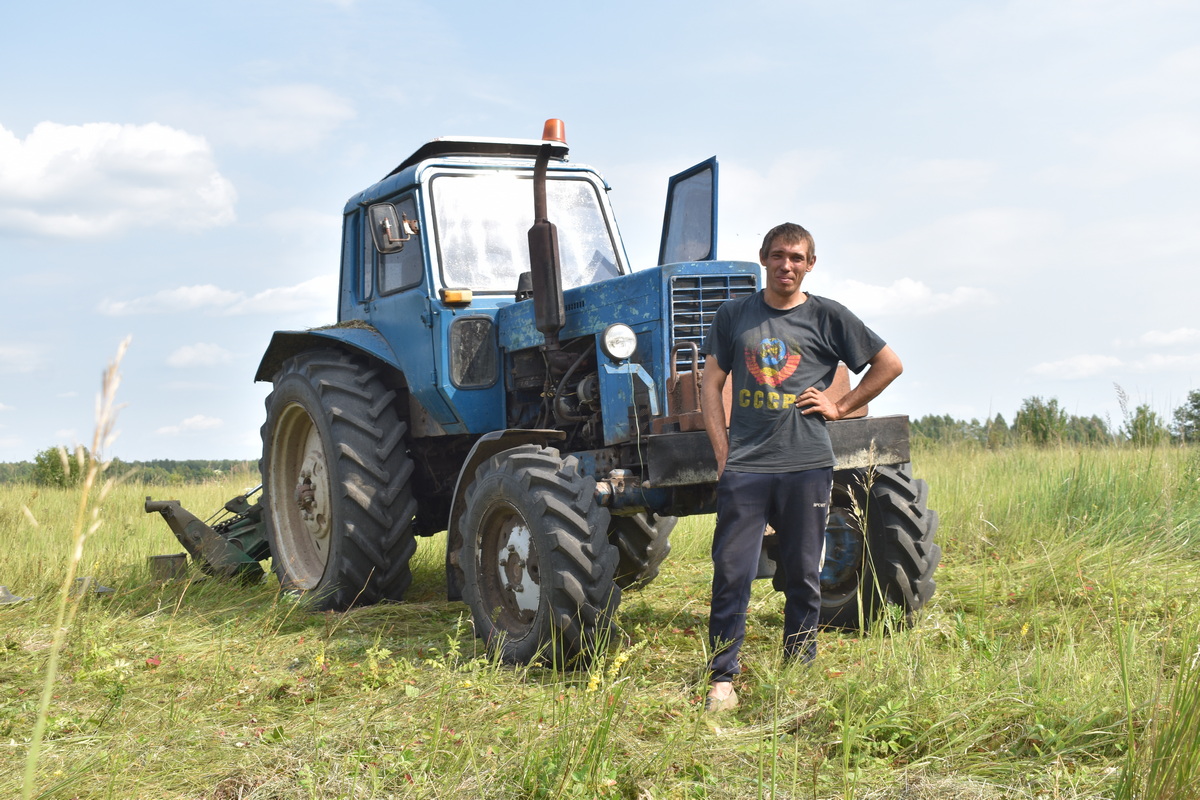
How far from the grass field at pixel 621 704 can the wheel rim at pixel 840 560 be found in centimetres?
43

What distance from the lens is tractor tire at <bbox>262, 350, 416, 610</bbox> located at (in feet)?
20.0

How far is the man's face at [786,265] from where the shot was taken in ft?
13.3

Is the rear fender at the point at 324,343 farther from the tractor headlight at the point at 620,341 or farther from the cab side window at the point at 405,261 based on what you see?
the tractor headlight at the point at 620,341

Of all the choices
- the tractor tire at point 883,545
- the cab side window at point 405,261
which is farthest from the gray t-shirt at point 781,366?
the cab side window at point 405,261

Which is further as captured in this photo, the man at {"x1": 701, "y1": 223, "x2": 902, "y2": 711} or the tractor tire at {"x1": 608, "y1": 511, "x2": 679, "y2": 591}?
the tractor tire at {"x1": 608, "y1": 511, "x2": 679, "y2": 591}

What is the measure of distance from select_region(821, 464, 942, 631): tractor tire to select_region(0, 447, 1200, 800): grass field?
297 millimetres

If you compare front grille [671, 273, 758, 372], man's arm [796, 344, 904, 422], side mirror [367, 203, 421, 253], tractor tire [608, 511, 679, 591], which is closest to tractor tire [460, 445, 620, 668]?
tractor tire [608, 511, 679, 591]

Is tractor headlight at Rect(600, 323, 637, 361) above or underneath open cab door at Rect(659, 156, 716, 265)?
underneath

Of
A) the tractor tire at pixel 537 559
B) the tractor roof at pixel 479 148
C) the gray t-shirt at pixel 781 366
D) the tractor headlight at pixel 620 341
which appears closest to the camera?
the gray t-shirt at pixel 781 366

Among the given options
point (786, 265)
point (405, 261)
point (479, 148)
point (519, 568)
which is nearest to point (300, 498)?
point (405, 261)

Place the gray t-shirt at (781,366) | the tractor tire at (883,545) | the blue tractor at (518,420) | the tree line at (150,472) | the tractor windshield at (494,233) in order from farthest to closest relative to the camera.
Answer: the tree line at (150,472) < the tractor windshield at (494,233) < the tractor tire at (883,545) < the blue tractor at (518,420) < the gray t-shirt at (781,366)

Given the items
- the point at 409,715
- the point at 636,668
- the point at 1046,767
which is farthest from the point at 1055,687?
the point at 409,715

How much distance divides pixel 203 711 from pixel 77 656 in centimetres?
136

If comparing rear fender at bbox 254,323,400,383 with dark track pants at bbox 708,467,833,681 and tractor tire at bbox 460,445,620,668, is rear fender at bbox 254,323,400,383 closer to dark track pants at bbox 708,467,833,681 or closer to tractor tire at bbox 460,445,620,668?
tractor tire at bbox 460,445,620,668
